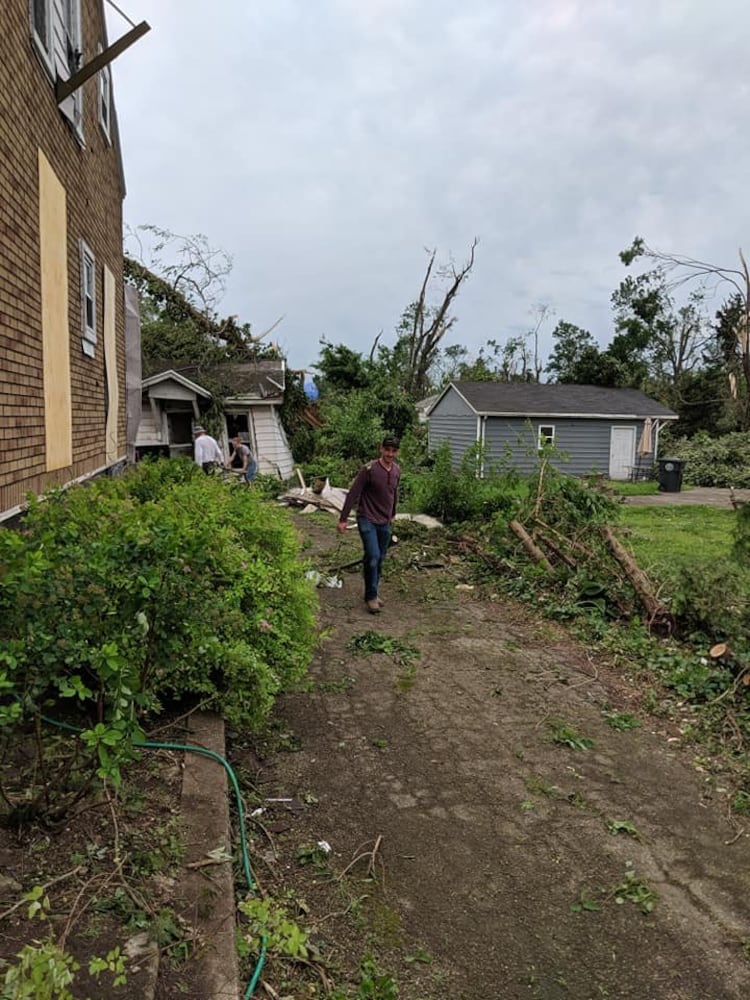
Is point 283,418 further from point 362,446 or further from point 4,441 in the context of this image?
point 4,441

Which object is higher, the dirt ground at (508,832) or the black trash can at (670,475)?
the black trash can at (670,475)

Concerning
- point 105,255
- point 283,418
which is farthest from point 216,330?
point 105,255

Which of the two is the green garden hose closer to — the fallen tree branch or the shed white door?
the fallen tree branch

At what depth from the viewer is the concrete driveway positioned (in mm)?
20500

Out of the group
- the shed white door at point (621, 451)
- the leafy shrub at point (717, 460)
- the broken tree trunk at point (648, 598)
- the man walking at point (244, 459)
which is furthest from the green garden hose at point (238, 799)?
the shed white door at point (621, 451)

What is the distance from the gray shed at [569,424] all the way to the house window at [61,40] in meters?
21.0

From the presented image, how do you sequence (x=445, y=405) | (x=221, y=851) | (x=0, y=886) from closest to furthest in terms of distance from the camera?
(x=0, y=886)
(x=221, y=851)
(x=445, y=405)

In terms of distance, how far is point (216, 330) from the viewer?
80.7ft

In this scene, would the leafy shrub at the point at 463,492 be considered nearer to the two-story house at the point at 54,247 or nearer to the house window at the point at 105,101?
the two-story house at the point at 54,247

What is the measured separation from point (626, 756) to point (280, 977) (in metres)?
2.88

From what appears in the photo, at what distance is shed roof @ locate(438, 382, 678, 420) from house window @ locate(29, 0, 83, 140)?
68.9 feet

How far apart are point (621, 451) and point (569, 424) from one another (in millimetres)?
2726

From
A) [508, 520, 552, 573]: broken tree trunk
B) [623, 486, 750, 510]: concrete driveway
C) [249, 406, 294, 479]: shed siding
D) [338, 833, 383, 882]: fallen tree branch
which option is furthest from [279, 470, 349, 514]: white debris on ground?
[338, 833, 383, 882]: fallen tree branch

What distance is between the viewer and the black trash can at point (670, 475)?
81.9 ft
